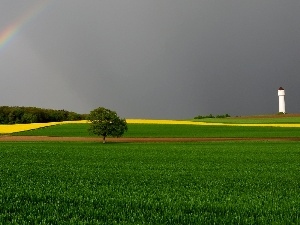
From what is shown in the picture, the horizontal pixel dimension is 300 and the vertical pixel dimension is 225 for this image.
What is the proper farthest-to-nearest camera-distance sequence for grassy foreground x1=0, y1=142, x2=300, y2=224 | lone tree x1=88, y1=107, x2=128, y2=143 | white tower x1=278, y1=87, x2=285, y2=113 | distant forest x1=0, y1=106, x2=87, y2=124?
white tower x1=278, y1=87, x2=285, y2=113 < distant forest x1=0, y1=106, x2=87, y2=124 < lone tree x1=88, y1=107, x2=128, y2=143 < grassy foreground x1=0, y1=142, x2=300, y2=224

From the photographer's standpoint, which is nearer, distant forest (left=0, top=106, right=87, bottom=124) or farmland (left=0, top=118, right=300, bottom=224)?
farmland (left=0, top=118, right=300, bottom=224)

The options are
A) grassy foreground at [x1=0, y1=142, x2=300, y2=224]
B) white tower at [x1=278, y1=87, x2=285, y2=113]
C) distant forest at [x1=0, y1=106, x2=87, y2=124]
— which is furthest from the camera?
white tower at [x1=278, y1=87, x2=285, y2=113]

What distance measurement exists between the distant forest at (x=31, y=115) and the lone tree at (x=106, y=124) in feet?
206

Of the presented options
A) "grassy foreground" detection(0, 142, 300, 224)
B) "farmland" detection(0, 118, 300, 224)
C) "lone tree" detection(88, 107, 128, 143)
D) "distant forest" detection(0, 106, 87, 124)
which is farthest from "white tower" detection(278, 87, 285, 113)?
"grassy foreground" detection(0, 142, 300, 224)

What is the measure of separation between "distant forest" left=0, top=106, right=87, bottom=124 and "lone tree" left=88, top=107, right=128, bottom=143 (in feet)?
206

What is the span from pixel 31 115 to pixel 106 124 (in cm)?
6482

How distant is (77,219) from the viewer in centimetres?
1109

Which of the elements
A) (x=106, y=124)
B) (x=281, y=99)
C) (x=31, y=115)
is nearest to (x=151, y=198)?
(x=106, y=124)

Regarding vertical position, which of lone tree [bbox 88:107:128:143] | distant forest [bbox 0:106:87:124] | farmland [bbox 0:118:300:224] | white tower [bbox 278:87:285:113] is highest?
white tower [bbox 278:87:285:113]

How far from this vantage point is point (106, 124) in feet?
204

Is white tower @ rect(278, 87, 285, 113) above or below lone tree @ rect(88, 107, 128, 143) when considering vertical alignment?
above

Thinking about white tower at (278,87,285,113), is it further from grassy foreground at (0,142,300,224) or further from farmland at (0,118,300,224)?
grassy foreground at (0,142,300,224)

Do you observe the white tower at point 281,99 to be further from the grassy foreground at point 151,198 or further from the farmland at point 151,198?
the grassy foreground at point 151,198

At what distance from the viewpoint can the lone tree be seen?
62156 mm
